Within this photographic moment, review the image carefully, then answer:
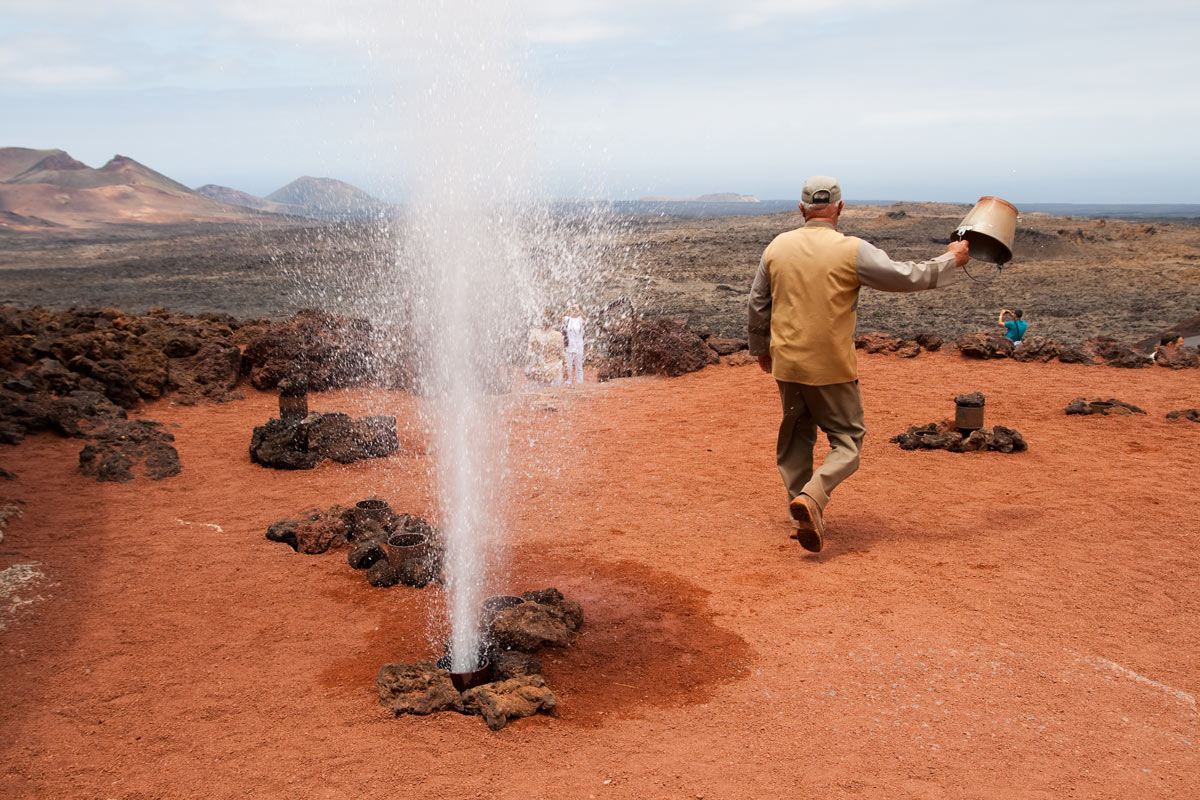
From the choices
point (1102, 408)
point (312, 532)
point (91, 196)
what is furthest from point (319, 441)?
point (91, 196)

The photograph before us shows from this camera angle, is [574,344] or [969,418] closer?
[969,418]

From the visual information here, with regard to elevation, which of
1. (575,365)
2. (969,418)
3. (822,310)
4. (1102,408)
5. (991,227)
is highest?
(991,227)

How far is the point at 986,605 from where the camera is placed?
4.54 m

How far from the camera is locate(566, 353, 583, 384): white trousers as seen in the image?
12.9 m

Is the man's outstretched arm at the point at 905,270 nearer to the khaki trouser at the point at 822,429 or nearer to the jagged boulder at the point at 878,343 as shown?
the khaki trouser at the point at 822,429

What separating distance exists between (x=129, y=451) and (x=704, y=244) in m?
37.7

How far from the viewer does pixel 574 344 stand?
1271 centimetres

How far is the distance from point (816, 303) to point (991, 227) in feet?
3.40

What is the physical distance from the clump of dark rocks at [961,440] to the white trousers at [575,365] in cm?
574

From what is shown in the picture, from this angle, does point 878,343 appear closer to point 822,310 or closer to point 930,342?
point 930,342

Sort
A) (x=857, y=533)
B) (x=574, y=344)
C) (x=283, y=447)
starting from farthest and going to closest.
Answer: (x=574, y=344) < (x=283, y=447) < (x=857, y=533)

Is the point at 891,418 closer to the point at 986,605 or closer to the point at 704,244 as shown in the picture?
the point at 986,605

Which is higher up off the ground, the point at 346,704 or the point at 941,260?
the point at 941,260

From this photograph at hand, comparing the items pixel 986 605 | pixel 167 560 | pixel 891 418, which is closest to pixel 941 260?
pixel 986 605
